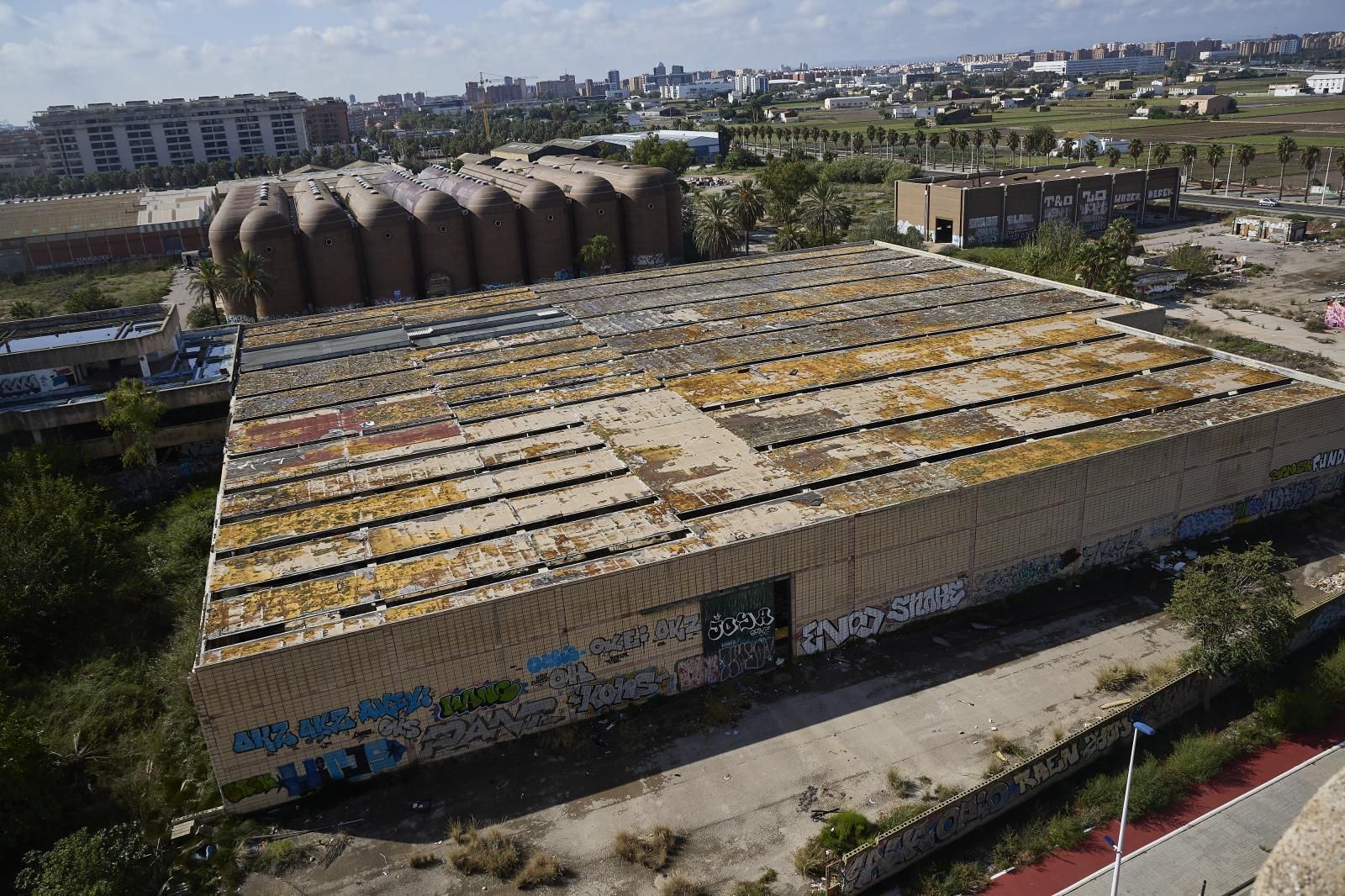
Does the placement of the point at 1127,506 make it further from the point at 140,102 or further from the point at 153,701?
the point at 140,102

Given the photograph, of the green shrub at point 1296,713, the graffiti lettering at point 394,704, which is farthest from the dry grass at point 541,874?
the green shrub at point 1296,713

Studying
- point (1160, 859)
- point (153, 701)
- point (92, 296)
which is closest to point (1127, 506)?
point (1160, 859)

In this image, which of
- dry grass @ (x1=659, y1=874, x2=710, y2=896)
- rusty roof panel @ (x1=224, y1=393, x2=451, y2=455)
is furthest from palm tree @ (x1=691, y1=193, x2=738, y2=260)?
dry grass @ (x1=659, y1=874, x2=710, y2=896)

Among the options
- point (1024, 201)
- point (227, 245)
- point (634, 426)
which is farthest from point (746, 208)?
point (634, 426)

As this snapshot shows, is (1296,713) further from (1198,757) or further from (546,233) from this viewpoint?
(546,233)

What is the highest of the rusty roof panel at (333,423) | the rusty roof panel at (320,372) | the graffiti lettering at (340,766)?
the rusty roof panel at (320,372)

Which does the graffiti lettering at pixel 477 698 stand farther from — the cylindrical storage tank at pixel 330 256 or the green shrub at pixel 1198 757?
the cylindrical storage tank at pixel 330 256

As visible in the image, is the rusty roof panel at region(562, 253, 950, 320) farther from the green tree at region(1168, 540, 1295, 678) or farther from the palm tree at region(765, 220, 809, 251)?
the green tree at region(1168, 540, 1295, 678)
